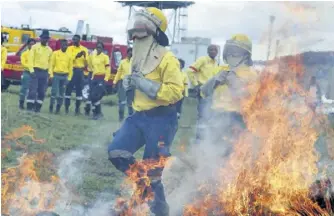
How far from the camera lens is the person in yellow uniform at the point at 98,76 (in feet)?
35.3

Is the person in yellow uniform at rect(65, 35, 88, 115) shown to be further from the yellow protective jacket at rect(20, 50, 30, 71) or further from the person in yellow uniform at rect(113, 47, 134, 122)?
the person in yellow uniform at rect(113, 47, 134, 122)

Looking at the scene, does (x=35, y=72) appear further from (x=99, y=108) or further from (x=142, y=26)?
(x=142, y=26)

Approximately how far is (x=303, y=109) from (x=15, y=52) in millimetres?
9130

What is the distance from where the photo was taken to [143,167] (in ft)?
19.0

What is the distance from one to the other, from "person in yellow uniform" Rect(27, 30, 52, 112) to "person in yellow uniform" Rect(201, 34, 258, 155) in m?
4.92

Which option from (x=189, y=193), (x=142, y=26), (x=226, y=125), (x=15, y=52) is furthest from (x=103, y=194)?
(x=15, y=52)

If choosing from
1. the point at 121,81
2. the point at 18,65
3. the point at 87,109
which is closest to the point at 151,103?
the point at 121,81

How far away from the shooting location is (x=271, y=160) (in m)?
5.82

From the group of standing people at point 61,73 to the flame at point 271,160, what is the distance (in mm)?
4854

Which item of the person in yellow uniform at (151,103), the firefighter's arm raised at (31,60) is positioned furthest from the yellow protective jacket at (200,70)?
the firefighter's arm raised at (31,60)

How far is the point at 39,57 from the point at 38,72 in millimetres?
299

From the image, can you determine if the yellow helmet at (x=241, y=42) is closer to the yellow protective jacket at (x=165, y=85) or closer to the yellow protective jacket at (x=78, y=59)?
the yellow protective jacket at (x=165, y=85)

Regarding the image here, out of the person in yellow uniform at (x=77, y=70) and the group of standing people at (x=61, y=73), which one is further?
the person in yellow uniform at (x=77, y=70)

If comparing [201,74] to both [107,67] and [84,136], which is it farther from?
[107,67]
